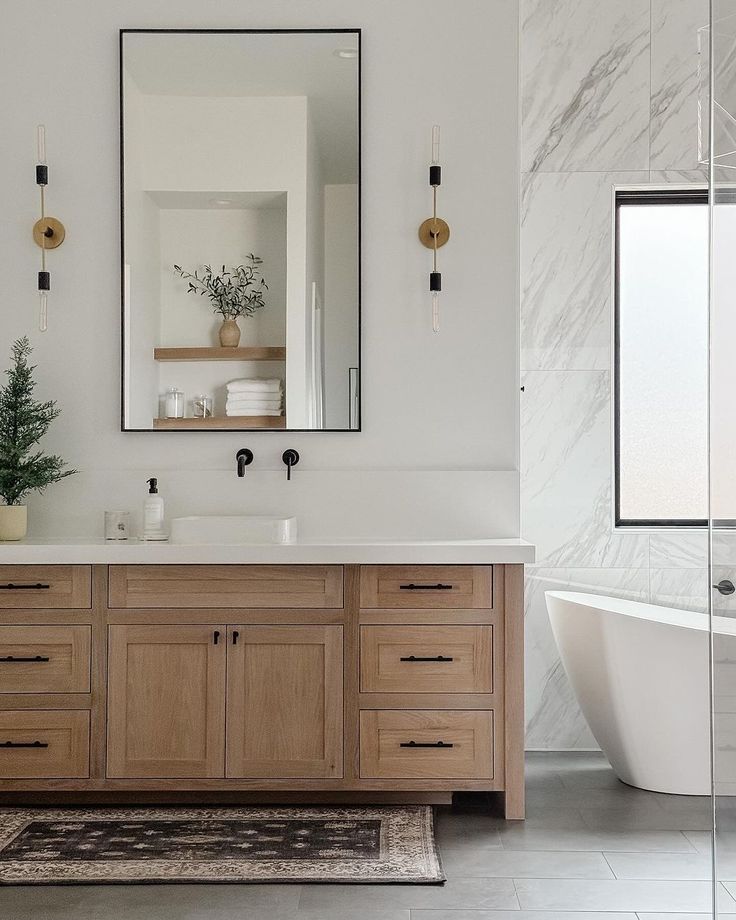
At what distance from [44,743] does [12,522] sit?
75cm

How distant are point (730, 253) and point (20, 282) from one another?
2660 millimetres

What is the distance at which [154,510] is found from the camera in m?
3.37

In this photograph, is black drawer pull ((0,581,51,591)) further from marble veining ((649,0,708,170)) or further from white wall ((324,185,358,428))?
marble veining ((649,0,708,170))

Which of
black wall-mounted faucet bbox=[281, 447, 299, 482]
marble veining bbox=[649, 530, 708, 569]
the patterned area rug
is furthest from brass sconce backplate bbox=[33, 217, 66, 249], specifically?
marble veining bbox=[649, 530, 708, 569]

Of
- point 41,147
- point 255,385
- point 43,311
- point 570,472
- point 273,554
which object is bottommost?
point 273,554

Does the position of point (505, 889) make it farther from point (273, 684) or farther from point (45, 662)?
point (45, 662)

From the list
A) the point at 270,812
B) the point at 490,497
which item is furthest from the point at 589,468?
the point at 270,812

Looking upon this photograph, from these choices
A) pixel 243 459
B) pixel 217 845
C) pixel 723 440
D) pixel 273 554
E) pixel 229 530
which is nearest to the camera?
pixel 723 440

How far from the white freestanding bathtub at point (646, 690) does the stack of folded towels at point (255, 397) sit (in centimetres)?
125

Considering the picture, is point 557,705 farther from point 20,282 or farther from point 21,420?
point 20,282

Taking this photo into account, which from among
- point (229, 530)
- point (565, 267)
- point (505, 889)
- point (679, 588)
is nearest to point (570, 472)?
point (679, 588)

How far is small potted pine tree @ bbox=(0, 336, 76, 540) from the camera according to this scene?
3.34 metres

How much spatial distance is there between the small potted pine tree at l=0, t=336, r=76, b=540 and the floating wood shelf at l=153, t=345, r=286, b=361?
1.77ft

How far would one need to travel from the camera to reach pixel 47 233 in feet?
11.7
